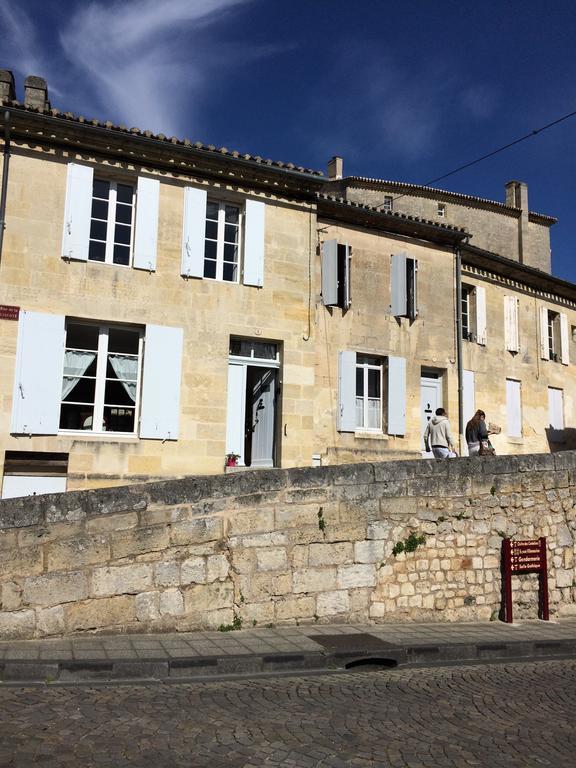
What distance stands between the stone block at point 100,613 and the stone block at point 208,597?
0.59 m

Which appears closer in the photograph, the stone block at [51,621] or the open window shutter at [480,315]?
the stone block at [51,621]

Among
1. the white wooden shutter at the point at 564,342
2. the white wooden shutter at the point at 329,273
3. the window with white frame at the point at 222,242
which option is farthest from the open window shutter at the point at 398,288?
the white wooden shutter at the point at 564,342

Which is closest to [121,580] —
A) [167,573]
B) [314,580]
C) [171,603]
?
[167,573]

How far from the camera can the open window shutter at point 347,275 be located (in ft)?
48.9

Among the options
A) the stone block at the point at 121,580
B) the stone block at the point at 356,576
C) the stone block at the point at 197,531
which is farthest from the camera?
the stone block at the point at 356,576

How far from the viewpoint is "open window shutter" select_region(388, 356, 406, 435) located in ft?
49.7

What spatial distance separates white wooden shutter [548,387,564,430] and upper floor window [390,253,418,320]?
6.20 metres

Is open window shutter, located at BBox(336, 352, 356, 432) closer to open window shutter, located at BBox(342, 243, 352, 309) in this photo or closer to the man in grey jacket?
open window shutter, located at BBox(342, 243, 352, 309)

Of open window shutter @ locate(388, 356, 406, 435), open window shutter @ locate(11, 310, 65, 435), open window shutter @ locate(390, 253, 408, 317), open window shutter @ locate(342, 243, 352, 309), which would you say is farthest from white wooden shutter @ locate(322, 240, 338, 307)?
open window shutter @ locate(11, 310, 65, 435)

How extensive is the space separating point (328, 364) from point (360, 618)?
6.91m

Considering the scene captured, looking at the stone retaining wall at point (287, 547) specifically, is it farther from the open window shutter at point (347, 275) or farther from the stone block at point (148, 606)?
the open window shutter at point (347, 275)

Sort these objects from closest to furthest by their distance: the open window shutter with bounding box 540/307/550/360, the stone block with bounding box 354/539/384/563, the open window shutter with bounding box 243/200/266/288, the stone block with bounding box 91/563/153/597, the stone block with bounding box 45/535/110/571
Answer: the stone block with bounding box 45/535/110/571
the stone block with bounding box 91/563/153/597
the stone block with bounding box 354/539/384/563
the open window shutter with bounding box 243/200/266/288
the open window shutter with bounding box 540/307/550/360

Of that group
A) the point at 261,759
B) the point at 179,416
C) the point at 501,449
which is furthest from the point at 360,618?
the point at 501,449

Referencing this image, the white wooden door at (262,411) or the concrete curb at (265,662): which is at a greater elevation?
the white wooden door at (262,411)
